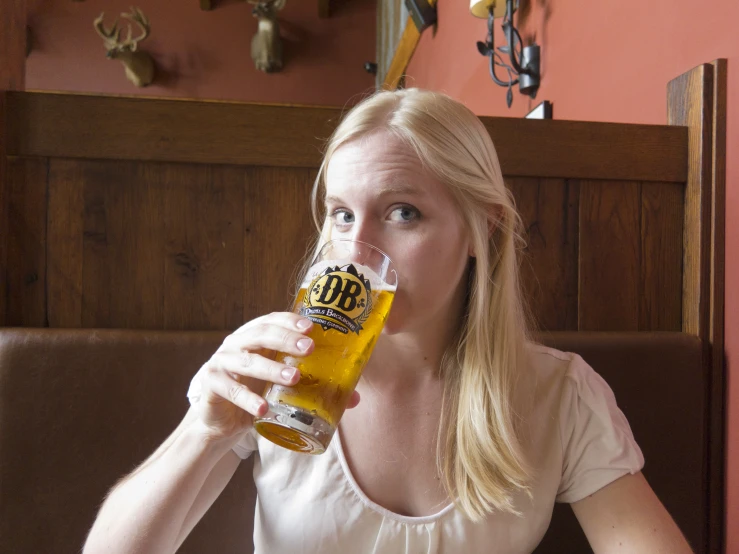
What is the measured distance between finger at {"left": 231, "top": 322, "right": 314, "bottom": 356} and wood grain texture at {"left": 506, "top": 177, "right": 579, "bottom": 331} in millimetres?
851

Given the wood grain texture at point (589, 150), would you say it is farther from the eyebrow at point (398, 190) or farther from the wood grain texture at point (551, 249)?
the eyebrow at point (398, 190)

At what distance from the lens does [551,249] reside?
1.39 meters

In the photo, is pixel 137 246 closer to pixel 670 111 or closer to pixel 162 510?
pixel 162 510

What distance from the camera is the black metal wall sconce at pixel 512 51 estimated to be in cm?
211

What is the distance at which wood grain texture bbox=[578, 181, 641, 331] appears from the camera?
1393 mm

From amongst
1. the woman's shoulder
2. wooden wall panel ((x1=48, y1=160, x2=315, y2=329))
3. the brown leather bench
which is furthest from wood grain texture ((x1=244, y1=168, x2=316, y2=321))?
the woman's shoulder

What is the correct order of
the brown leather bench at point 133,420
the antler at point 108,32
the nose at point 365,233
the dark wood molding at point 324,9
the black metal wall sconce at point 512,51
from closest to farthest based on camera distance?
the nose at point 365,233, the brown leather bench at point 133,420, the black metal wall sconce at point 512,51, the antler at point 108,32, the dark wood molding at point 324,9

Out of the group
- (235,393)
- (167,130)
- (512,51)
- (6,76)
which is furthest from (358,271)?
(512,51)

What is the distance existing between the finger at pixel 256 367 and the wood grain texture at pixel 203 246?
1.89ft

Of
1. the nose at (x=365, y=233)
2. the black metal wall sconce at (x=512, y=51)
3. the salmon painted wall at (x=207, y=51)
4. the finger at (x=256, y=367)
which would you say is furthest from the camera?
the salmon painted wall at (x=207, y=51)

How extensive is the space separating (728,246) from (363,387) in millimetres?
845

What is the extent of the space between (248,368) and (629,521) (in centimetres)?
66

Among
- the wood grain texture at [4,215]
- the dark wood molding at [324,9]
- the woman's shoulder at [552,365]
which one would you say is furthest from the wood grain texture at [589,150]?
the dark wood molding at [324,9]

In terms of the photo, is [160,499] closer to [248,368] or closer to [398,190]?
[248,368]
